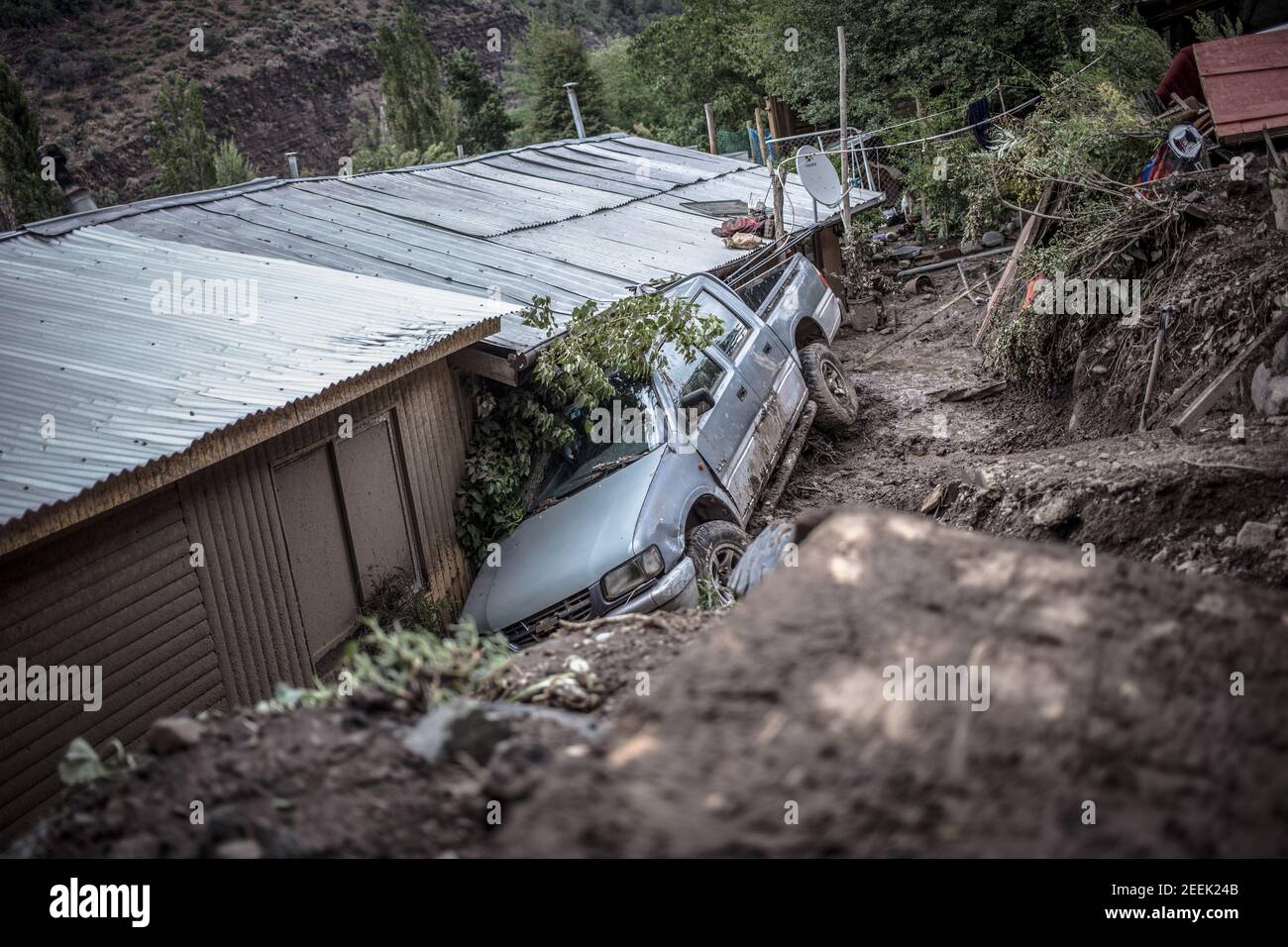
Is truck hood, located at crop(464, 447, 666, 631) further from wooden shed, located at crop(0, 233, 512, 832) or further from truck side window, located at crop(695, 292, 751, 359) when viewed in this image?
truck side window, located at crop(695, 292, 751, 359)

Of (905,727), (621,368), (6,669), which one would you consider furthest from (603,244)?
(905,727)

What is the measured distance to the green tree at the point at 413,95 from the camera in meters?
35.1

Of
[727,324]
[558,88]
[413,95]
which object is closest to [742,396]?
[727,324]

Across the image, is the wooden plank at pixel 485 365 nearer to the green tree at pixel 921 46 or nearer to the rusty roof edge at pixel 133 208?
the rusty roof edge at pixel 133 208

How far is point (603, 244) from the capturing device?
35.8 ft

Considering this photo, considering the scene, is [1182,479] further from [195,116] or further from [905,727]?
[195,116]

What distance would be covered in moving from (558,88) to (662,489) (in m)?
34.4

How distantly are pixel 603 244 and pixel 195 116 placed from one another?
2757 cm

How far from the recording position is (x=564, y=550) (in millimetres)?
6551

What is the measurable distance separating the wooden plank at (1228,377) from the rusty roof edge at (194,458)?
16.8 ft

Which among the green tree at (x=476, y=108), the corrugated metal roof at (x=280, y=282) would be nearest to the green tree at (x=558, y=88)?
the green tree at (x=476, y=108)

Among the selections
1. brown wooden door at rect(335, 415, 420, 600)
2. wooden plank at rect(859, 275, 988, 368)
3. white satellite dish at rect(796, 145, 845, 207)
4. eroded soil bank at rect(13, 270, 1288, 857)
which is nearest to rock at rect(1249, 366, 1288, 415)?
eroded soil bank at rect(13, 270, 1288, 857)

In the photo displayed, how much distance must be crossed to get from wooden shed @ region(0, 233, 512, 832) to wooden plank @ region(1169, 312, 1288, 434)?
5.02m
